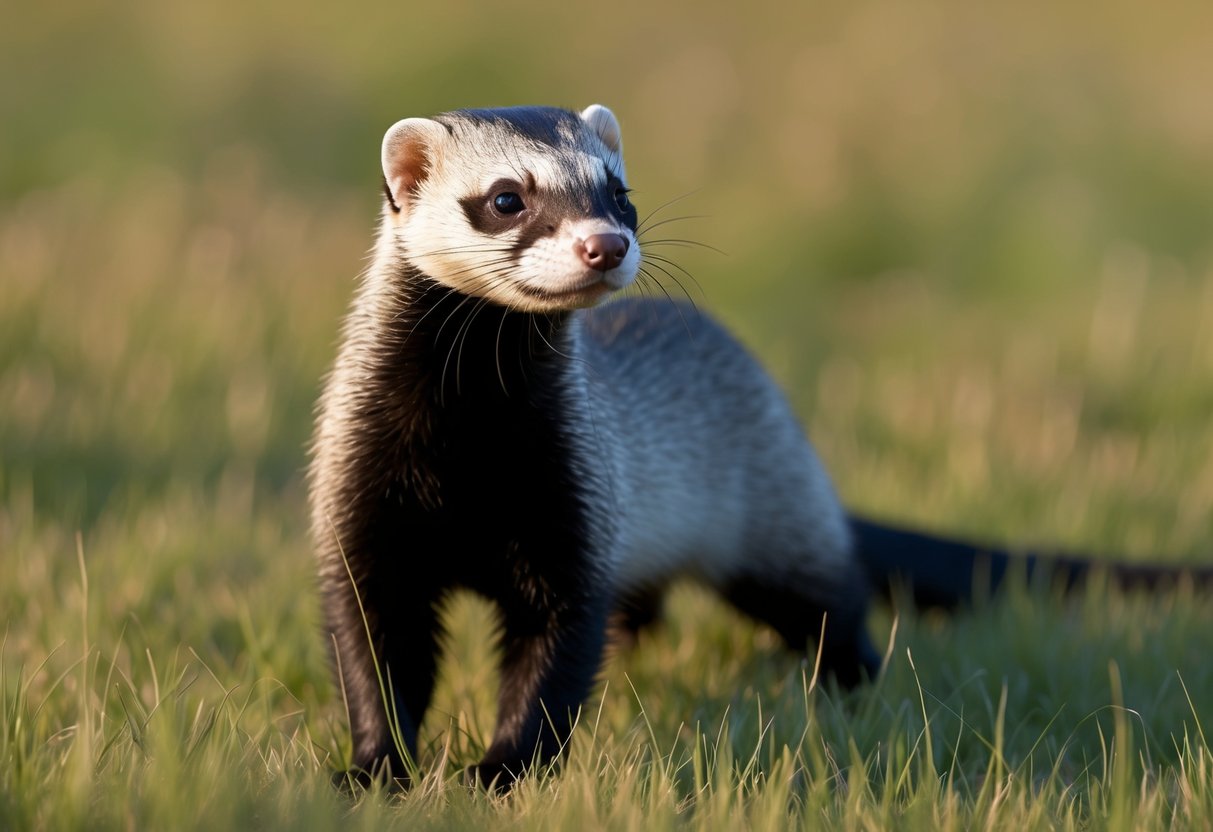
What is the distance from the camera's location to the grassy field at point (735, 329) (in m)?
2.63

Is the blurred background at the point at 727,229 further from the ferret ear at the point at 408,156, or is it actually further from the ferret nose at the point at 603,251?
the ferret nose at the point at 603,251

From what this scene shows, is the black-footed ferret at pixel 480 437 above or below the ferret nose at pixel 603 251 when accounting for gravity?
below

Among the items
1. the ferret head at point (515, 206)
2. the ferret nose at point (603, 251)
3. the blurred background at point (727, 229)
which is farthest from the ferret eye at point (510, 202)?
the blurred background at point (727, 229)

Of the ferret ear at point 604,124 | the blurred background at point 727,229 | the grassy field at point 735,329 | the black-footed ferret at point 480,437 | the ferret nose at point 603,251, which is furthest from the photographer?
the blurred background at point 727,229

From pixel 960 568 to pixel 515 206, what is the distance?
6.82ft

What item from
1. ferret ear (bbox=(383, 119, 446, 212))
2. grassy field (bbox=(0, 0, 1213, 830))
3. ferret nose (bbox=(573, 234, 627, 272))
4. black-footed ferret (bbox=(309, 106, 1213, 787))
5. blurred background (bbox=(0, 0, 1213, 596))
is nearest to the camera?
grassy field (bbox=(0, 0, 1213, 830))

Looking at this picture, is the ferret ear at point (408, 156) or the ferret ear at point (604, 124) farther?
the ferret ear at point (604, 124)

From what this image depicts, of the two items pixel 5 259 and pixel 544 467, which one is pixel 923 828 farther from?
pixel 5 259

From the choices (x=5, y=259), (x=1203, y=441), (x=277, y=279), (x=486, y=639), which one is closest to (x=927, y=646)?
(x=486, y=639)

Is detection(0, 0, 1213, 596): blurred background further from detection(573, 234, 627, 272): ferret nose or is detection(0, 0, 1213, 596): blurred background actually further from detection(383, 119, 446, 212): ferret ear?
detection(573, 234, 627, 272): ferret nose

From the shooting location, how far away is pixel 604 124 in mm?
3545

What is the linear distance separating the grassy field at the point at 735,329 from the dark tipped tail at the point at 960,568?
13 cm

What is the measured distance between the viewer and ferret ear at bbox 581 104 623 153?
3.51 m

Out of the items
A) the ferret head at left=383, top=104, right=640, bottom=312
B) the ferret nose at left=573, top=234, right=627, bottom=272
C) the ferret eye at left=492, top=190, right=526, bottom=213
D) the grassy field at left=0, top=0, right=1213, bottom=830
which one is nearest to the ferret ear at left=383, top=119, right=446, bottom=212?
the ferret head at left=383, top=104, right=640, bottom=312
